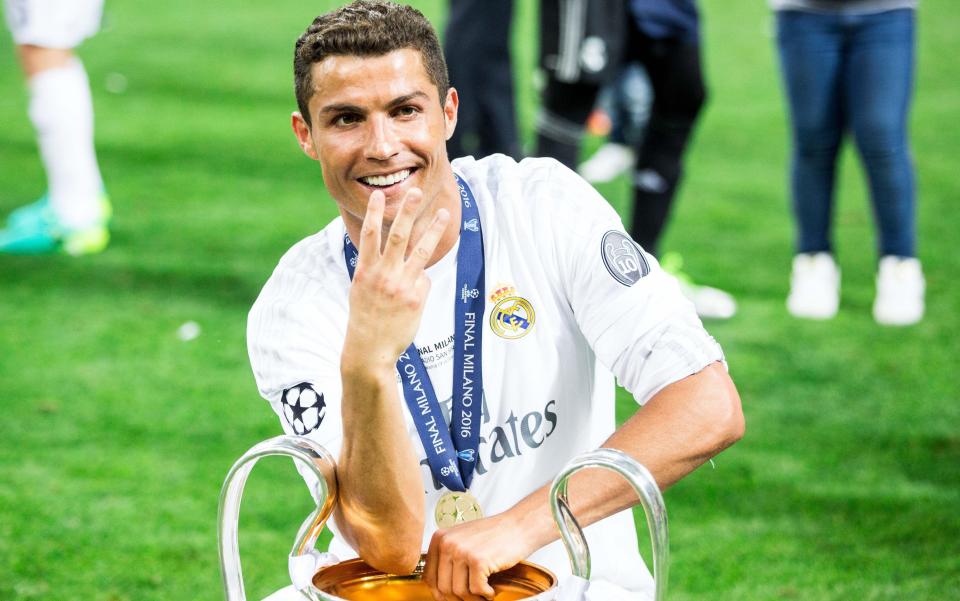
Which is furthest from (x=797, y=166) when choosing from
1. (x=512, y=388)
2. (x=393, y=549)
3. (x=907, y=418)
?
(x=393, y=549)

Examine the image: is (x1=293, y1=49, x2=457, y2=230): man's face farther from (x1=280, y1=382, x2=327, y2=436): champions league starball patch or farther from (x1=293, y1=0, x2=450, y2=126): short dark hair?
(x1=280, y1=382, x2=327, y2=436): champions league starball patch

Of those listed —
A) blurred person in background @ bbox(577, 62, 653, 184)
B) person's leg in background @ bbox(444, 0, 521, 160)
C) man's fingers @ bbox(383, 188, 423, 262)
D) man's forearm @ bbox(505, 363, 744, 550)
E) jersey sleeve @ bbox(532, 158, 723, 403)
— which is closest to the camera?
man's fingers @ bbox(383, 188, 423, 262)

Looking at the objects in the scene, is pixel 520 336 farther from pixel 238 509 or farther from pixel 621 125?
pixel 621 125

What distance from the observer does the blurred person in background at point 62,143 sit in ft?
21.4

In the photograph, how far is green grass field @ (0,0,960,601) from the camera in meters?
3.83

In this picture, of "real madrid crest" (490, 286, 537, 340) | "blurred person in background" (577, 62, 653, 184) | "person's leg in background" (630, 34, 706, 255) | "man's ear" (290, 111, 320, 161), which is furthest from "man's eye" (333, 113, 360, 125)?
"blurred person in background" (577, 62, 653, 184)

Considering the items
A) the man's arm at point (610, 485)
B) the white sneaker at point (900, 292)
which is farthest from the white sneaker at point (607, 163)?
the man's arm at point (610, 485)

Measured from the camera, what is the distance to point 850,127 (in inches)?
228

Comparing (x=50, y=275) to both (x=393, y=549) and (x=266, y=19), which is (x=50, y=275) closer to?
(x=393, y=549)

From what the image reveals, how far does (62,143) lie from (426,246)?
16.5 feet

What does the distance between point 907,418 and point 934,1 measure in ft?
32.9

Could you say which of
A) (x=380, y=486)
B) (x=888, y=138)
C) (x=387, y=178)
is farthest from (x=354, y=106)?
(x=888, y=138)

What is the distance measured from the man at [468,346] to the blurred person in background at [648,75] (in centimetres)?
293

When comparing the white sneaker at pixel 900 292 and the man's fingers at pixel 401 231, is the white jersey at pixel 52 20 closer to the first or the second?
the white sneaker at pixel 900 292
